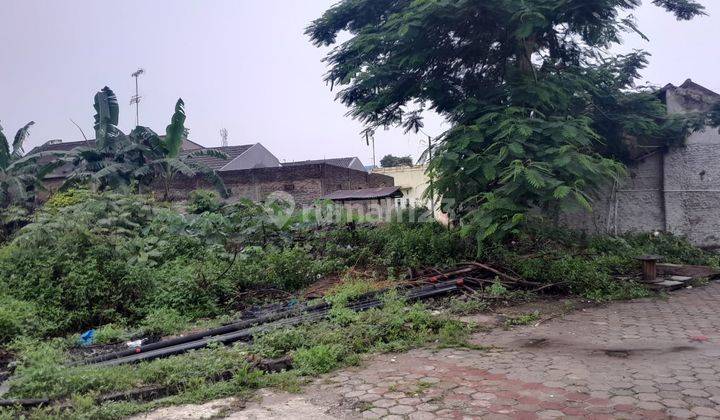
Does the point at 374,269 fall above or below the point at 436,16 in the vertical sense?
below

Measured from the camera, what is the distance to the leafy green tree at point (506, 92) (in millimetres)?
7082

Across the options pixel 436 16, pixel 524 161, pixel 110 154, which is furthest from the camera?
pixel 110 154

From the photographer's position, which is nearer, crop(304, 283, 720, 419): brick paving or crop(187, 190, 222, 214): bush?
crop(304, 283, 720, 419): brick paving

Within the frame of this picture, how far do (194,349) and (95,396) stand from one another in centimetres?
128

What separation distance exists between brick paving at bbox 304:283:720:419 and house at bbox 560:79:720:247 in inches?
202

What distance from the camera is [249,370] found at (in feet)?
14.3

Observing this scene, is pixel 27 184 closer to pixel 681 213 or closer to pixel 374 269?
pixel 374 269

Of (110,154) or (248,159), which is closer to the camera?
(110,154)

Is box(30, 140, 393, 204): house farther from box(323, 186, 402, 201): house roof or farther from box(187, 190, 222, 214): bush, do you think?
box(323, 186, 402, 201): house roof

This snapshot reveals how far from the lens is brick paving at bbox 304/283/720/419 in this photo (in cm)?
347

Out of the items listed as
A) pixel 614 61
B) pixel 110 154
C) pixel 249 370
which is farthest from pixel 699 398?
pixel 110 154

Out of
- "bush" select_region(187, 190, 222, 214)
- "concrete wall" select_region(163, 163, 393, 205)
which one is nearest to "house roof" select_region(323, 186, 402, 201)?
"bush" select_region(187, 190, 222, 214)

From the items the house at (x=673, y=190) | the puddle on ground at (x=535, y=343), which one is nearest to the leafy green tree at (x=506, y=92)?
the house at (x=673, y=190)

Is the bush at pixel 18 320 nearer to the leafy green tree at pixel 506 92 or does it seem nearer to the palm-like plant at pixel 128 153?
the leafy green tree at pixel 506 92
